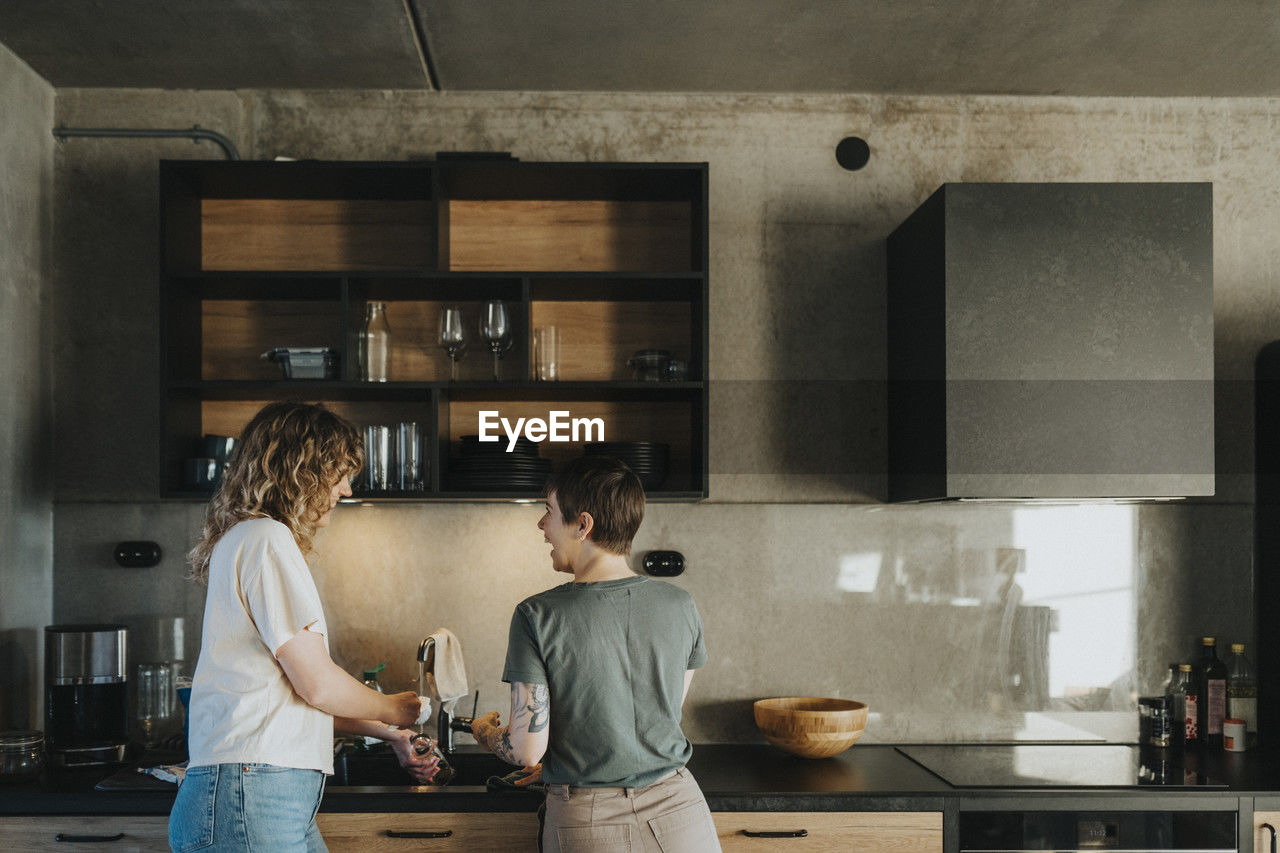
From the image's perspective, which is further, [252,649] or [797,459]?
[797,459]

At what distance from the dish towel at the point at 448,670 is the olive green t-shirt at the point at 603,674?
0.90 meters

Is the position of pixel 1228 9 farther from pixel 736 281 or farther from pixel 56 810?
pixel 56 810

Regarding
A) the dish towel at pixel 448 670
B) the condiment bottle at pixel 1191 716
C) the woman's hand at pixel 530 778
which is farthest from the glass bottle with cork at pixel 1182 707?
the dish towel at pixel 448 670

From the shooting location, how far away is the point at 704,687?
3043 millimetres

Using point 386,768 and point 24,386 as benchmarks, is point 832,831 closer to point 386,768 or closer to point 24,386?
point 386,768

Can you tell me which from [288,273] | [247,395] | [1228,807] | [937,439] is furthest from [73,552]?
[1228,807]

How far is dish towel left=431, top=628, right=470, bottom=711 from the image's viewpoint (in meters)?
2.81

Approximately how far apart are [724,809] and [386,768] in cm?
96

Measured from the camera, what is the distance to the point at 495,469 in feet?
9.08

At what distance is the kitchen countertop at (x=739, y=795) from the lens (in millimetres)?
2371

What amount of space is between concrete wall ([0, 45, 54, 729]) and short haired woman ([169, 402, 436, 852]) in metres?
1.32

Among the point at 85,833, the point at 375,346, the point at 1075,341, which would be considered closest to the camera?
the point at 85,833

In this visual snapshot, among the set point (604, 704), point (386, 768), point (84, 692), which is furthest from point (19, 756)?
point (604, 704)

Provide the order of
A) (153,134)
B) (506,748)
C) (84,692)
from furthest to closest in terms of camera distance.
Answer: (153,134), (84,692), (506,748)
